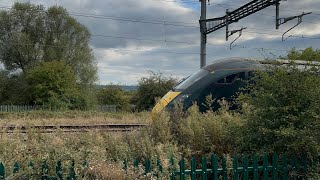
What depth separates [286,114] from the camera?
6.01m

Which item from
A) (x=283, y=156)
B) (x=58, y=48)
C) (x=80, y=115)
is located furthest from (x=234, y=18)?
(x=58, y=48)

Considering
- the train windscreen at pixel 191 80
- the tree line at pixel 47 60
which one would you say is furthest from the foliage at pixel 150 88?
the train windscreen at pixel 191 80

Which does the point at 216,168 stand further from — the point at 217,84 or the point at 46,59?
the point at 46,59

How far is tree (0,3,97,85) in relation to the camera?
170 feet

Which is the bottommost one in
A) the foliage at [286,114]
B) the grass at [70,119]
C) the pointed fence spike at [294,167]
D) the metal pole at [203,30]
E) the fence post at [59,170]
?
the grass at [70,119]

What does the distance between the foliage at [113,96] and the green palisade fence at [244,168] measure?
4203 centimetres

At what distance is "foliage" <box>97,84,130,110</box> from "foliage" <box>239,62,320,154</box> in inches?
1641

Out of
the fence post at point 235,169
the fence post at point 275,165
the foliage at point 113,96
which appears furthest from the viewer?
the foliage at point 113,96

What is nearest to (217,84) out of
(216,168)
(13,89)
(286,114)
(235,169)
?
(286,114)

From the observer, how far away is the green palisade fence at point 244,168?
5070 millimetres

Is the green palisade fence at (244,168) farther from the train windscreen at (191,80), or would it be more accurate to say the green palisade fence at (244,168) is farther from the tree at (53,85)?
the tree at (53,85)

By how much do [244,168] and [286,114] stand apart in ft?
3.72

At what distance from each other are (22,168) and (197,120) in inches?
125

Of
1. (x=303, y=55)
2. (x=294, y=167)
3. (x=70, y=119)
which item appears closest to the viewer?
(x=294, y=167)
